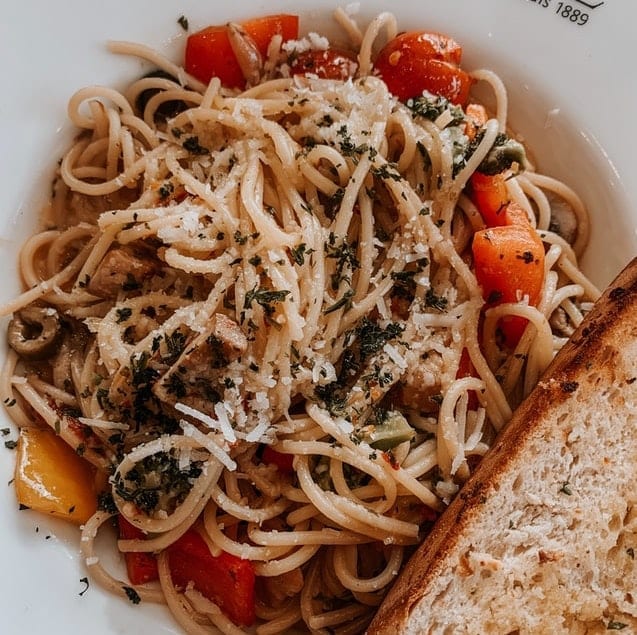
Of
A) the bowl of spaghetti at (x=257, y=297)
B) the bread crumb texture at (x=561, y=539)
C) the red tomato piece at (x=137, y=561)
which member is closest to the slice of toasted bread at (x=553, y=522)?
the bread crumb texture at (x=561, y=539)

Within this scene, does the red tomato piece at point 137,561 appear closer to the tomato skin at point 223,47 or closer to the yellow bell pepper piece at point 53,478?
the yellow bell pepper piece at point 53,478

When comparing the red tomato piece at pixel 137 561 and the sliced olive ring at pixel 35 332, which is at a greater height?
the sliced olive ring at pixel 35 332

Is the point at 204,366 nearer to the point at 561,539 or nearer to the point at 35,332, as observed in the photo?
the point at 35,332

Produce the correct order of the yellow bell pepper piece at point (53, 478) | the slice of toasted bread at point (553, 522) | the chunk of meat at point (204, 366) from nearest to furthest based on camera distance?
the slice of toasted bread at point (553, 522)
the chunk of meat at point (204, 366)
the yellow bell pepper piece at point (53, 478)

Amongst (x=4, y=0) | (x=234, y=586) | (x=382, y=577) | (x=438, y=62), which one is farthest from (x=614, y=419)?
(x=4, y=0)

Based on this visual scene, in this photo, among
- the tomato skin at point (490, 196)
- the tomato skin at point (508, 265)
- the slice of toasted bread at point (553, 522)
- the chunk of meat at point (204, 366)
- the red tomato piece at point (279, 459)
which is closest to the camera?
the slice of toasted bread at point (553, 522)

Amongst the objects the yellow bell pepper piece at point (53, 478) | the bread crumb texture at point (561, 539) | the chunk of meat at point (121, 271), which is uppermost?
the bread crumb texture at point (561, 539)

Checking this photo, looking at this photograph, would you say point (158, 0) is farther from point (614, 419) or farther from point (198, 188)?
point (614, 419)

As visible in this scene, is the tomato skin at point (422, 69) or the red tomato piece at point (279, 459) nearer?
the red tomato piece at point (279, 459)

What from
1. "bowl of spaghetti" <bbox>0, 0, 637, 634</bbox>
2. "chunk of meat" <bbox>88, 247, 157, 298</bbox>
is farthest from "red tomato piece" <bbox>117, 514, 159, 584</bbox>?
"chunk of meat" <bbox>88, 247, 157, 298</bbox>
